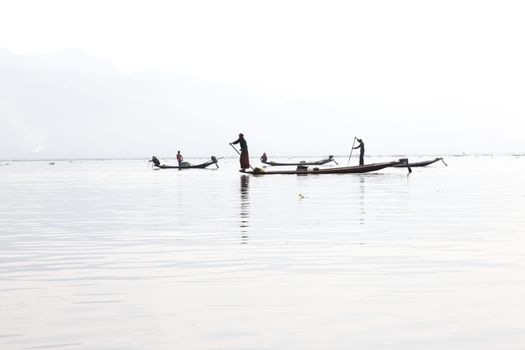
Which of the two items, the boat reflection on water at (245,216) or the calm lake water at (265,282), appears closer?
the calm lake water at (265,282)

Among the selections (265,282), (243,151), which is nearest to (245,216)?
(265,282)

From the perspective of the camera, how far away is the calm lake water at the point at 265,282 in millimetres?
8234

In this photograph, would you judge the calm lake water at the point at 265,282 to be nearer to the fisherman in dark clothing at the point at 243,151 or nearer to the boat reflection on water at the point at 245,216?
the boat reflection on water at the point at 245,216

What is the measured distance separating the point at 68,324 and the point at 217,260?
214 inches

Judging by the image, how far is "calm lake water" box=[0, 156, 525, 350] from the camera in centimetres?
823

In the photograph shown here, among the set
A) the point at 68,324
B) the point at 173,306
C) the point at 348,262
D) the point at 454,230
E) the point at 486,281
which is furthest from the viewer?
the point at 454,230

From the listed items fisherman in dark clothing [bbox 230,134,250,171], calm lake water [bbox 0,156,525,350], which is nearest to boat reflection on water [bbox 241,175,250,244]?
calm lake water [bbox 0,156,525,350]

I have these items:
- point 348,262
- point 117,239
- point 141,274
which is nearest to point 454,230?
point 348,262

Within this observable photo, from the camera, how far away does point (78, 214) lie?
86.5 feet

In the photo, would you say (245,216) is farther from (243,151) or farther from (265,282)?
(243,151)

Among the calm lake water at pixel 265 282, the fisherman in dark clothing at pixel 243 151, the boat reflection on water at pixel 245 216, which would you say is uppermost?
the fisherman in dark clothing at pixel 243 151

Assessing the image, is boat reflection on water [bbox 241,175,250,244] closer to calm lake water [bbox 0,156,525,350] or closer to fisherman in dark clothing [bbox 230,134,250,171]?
calm lake water [bbox 0,156,525,350]

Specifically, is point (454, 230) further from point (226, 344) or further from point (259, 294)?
point (226, 344)

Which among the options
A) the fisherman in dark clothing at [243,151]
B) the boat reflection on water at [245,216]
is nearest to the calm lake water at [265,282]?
the boat reflection on water at [245,216]
